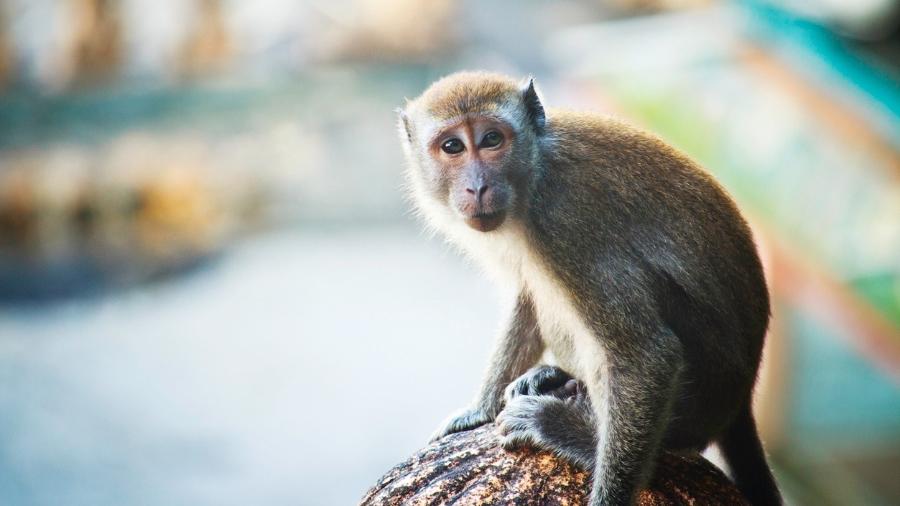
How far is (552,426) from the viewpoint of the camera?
3.49 m

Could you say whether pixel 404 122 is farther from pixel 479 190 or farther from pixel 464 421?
pixel 464 421

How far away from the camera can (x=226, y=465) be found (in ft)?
32.4

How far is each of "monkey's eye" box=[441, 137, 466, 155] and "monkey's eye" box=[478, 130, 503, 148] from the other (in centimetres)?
8

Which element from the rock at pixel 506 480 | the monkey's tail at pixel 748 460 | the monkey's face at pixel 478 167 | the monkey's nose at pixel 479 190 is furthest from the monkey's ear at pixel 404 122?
the monkey's tail at pixel 748 460

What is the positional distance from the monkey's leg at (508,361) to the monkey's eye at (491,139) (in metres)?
0.72

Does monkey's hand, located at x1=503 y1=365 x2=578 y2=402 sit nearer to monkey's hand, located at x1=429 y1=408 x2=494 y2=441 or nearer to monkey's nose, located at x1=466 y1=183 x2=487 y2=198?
monkey's hand, located at x1=429 y1=408 x2=494 y2=441

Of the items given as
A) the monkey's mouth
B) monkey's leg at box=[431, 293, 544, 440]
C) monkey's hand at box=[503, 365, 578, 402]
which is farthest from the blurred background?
the monkey's mouth

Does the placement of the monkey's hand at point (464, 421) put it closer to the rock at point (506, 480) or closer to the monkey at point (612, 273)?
the monkey at point (612, 273)

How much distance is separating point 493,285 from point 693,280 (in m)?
1.07

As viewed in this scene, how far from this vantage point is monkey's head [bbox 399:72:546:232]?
370 cm

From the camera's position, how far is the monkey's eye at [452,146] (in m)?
3.83

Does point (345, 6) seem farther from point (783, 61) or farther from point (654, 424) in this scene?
point (654, 424)

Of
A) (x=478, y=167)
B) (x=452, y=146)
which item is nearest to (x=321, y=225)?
(x=452, y=146)

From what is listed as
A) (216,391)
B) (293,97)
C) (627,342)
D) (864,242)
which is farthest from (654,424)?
(293,97)
